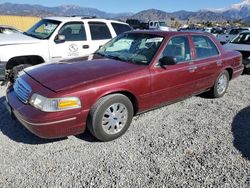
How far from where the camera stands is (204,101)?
5.83 metres

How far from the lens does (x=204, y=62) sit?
523 centimetres

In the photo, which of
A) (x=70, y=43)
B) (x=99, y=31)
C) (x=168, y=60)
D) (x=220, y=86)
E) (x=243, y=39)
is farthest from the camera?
(x=243, y=39)

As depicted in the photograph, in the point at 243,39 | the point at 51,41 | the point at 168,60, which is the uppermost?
the point at 51,41

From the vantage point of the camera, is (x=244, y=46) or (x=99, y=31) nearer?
(x=99, y=31)

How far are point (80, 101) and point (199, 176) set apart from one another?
1760 millimetres

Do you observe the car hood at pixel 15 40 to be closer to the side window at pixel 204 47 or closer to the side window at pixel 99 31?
the side window at pixel 99 31

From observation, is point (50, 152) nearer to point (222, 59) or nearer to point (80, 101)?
point (80, 101)

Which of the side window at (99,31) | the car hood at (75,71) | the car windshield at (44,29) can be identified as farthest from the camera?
the side window at (99,31)

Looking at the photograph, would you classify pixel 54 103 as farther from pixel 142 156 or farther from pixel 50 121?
pixel 142 156

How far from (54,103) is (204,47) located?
347cm

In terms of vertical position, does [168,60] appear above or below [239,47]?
above

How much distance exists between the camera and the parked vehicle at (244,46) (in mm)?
8914

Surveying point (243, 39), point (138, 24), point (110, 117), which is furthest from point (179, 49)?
point (138, 24)

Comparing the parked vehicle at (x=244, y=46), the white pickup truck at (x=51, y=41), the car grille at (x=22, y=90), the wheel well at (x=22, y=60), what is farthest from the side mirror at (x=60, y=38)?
the parked vehicle at (x=244, y=46)
